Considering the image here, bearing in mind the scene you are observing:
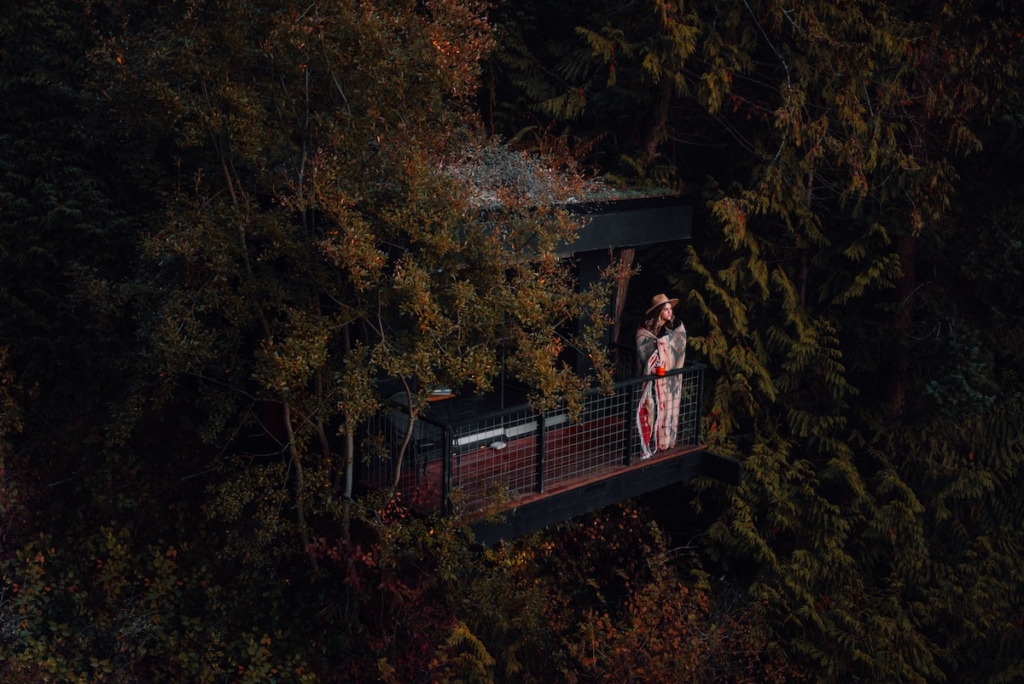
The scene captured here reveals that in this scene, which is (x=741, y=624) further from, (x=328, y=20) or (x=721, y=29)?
(x=328, y=20)

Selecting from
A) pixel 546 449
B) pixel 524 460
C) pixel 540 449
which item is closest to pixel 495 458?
pixel 524 460

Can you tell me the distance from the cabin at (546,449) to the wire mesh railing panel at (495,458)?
2cm

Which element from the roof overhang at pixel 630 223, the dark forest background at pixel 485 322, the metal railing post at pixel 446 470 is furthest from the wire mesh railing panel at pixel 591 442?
the roof overhang at pixel 630 223

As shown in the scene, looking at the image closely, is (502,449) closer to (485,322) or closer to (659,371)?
(659,371)

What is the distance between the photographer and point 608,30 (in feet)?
48.3

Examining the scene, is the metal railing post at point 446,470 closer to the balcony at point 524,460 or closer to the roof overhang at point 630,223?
the balcony at point 524,460

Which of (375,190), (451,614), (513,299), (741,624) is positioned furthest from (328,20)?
(741,624)

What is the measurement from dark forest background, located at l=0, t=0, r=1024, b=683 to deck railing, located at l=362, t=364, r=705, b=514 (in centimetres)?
50

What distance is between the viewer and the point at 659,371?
12.4m

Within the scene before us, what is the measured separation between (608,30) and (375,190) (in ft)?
20.9

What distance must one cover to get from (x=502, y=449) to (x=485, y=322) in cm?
272

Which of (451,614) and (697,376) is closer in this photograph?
(451,614)

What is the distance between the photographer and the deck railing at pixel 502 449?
34.6ft

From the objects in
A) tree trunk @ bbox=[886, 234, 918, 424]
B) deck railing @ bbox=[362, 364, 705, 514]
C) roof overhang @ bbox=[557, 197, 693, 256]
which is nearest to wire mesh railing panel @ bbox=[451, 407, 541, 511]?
deck railing @ bbox=[362, 364, 705, 514]
